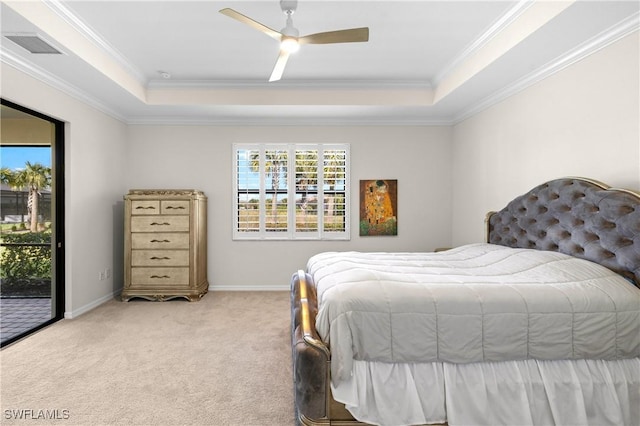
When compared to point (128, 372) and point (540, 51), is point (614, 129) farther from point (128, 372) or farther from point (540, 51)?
point (128, 372)

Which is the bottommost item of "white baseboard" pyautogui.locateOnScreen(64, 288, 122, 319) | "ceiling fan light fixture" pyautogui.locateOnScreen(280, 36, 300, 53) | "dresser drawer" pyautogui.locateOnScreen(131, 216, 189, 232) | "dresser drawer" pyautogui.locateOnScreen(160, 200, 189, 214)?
"white baseboard" pyautogui.locateOnScreen(64, 288, 122, 319)

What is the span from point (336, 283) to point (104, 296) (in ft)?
13.1

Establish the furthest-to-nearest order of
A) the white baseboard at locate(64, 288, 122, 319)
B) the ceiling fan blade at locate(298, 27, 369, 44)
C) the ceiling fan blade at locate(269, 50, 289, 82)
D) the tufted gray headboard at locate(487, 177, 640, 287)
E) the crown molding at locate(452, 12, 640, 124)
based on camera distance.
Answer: the white baseboard at locate(64, 288, 122, 319), the ceiling fan blade at locate(269, 50, 289, 82), the ceiling fan blade at locate(298, 27, 369, 44), the crown molding at locate(452, 12, 640, 124), the tufted gray headboard at locate(487, 177, 640, 287)

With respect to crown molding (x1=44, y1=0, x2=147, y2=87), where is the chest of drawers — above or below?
below

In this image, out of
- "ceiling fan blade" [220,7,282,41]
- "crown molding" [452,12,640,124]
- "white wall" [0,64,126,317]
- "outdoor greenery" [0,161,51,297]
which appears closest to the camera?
"ceiling fan blade" [220,7,282,41]

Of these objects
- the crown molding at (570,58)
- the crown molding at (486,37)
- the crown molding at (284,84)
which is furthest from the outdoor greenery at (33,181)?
the crown molding at (570,58)

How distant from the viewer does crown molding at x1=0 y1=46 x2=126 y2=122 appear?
9.94ft

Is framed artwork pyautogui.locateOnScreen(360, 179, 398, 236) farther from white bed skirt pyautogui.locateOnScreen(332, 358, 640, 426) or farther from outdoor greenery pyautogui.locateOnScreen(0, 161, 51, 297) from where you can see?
outdoor greenery pyautogui.locateOnScreen(0, 161, 51, 297)

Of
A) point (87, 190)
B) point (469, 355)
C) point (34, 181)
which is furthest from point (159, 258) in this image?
point (469, 355)

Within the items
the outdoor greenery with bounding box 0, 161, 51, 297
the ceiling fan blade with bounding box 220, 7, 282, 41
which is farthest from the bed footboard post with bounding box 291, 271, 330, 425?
the outdoor greenery with bounding box 0, 161, 51, 297

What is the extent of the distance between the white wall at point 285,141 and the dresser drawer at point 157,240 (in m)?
0.67

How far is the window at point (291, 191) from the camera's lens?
17.4ft

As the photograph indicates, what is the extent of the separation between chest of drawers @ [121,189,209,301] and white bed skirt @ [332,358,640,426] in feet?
11.3

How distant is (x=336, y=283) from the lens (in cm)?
213
